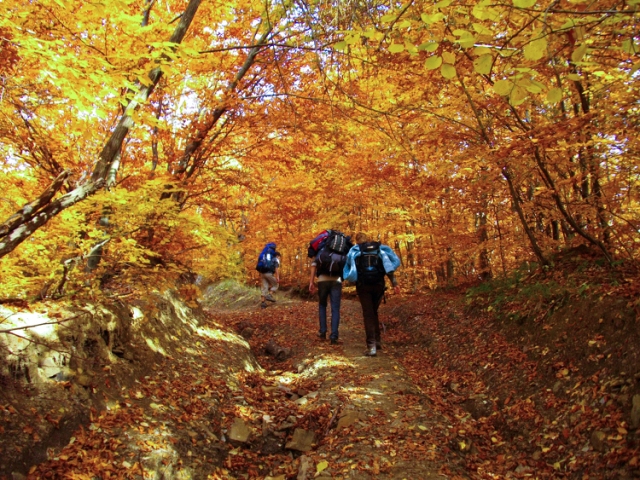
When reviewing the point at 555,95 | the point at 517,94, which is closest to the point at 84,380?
the point at 517,94

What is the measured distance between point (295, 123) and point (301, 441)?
4.19m

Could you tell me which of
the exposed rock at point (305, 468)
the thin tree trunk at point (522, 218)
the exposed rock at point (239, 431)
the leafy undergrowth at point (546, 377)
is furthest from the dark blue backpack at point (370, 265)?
the exposed rock at point (305, 468)

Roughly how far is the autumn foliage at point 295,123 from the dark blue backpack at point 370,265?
1833mm

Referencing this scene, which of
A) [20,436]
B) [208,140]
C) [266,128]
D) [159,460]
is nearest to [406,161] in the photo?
[266,128]

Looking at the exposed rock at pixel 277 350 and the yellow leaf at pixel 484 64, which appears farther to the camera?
the exposed rock at pixel 277 350

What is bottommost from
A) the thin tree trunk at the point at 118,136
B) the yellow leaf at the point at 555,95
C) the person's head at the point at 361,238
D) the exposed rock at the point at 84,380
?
the exposed rock at the point at 84,380

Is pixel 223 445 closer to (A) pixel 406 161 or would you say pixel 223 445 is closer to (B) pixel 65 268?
(B) pixel 65 268

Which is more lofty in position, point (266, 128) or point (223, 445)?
point (266, 128)

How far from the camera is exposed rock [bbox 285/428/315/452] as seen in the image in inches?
151

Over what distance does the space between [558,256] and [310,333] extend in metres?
4.79

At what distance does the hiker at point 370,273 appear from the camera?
6.12 metres

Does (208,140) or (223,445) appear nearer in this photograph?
(223,445)

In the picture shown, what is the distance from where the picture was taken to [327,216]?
13.2 meters

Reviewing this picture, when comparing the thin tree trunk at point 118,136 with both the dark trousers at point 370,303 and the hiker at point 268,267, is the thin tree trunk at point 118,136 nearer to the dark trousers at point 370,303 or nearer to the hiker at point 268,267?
the dark trousers at point 370,303
